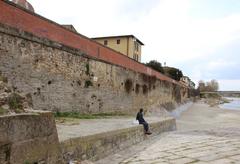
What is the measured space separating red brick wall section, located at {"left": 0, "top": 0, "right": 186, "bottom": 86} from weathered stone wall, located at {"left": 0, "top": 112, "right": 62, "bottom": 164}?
637cm

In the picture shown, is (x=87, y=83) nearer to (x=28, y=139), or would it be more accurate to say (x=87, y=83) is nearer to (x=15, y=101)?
(x=15, y=101)

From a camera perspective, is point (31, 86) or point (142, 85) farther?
point (142, 85)

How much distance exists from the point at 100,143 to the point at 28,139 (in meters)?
3.53

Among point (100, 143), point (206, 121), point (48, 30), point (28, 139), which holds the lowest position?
point (206, 121)

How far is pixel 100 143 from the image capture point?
26.5ft

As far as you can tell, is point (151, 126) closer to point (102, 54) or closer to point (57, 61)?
point (57, 61)

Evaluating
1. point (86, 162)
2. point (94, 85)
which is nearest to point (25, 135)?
point (86, 162)

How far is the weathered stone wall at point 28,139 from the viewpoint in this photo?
4.33 m

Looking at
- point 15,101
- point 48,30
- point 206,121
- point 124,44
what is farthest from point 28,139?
point 124,44

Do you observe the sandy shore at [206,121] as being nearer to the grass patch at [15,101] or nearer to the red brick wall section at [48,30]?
the red brick wall section at [48,30]

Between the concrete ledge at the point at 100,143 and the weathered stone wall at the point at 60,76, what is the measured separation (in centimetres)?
362

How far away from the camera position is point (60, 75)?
13680mm

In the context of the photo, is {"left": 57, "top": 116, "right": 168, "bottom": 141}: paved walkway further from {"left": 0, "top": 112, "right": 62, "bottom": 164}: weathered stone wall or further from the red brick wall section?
the red brick wall section

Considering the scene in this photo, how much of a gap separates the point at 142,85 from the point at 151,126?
13397mm
